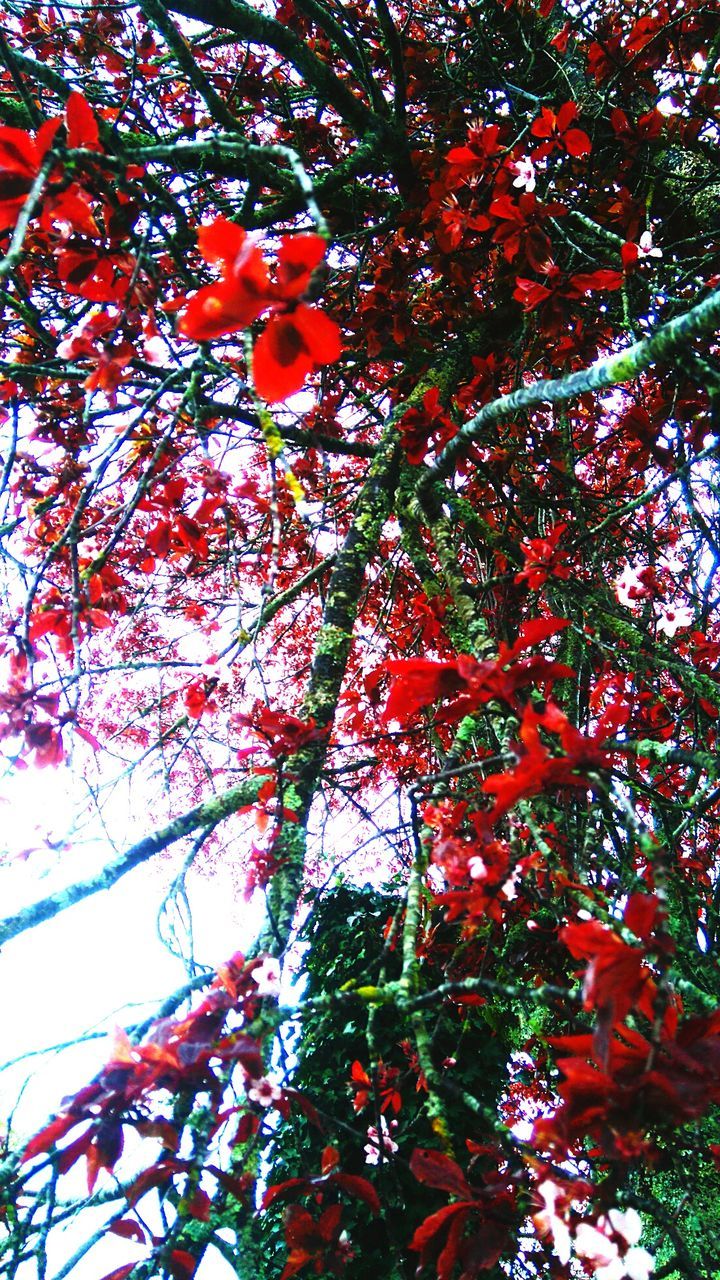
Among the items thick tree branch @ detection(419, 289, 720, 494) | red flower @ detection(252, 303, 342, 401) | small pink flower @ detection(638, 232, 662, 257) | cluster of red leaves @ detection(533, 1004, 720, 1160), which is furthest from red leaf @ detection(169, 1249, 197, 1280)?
small pink flower @ detection(638, 232, 662, 257)

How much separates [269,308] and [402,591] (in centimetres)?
347

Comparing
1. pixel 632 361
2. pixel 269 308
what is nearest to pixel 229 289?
pixel 269 308

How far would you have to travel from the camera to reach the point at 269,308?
30.3 inches

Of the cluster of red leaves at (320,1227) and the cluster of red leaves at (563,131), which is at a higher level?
the cluster of red leaves at (563,131)

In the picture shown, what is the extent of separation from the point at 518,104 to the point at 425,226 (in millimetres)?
1001

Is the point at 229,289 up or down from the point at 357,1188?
up

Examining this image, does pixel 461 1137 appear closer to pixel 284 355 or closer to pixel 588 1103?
pixel 588 1103

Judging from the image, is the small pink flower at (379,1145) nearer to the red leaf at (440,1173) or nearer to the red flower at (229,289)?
the red leaf at (440,1173)

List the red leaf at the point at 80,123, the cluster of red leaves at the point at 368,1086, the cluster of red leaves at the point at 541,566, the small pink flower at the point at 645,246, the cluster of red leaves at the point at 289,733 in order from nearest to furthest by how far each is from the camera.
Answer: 1. the red leaf at the point at 80,123
2. the cluster of red leaves at the point at 289,733
3. the cluster of red leaves at the point at 368,1086
4. the small pink flower at the point at 645,246
5. the cluster of red leaves at the point at 541,566

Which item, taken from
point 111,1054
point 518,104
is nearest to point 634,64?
point 518,104

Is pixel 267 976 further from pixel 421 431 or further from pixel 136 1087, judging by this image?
pixel 421 431

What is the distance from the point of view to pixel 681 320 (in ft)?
3.16

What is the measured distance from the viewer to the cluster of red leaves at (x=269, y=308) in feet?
2.44

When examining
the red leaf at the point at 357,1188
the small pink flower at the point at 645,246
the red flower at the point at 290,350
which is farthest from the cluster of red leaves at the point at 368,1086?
the small pink flower at the point at 645,246
